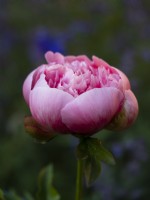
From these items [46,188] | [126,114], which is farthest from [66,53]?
[126,114]

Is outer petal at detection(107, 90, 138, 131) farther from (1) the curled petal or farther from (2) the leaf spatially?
(1) the curled petal

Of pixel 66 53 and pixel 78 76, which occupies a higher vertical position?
pixel 78 76

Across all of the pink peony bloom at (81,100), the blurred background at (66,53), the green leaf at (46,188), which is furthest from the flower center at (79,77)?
the blurred background at (66,53)

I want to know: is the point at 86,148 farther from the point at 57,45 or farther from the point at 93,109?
the point at 57,45

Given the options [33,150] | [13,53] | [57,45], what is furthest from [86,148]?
[13,53]

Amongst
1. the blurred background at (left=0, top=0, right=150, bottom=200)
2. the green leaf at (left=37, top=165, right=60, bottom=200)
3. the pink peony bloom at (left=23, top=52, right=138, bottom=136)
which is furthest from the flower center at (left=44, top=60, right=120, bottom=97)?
the blurred background at (left=0, top=0, right=150, bottom=200)

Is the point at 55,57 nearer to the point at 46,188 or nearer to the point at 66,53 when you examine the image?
the point at 46,188
